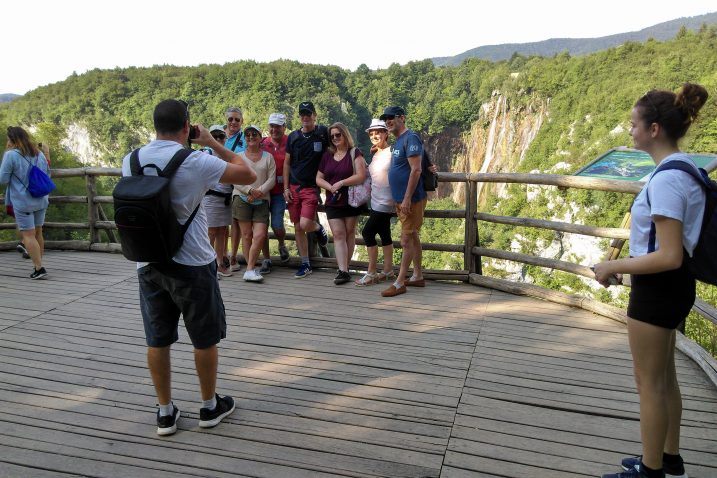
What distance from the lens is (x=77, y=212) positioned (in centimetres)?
2992

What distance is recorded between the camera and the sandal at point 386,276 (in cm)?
501

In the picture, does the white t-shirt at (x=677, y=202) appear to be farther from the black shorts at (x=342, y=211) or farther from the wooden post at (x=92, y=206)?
the wooden post at (x=92, y=206)

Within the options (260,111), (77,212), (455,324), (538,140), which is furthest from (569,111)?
(455,324)

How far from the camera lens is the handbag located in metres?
4.84

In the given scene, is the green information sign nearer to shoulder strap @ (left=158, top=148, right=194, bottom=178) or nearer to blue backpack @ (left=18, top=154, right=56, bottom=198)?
shoulder strap @ (left=158, top=148, right=194, bottom=178)

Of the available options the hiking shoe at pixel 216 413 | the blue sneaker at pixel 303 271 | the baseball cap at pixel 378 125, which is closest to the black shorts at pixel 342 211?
the blue sneaker at pixel 303 271

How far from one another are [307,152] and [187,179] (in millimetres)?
2713

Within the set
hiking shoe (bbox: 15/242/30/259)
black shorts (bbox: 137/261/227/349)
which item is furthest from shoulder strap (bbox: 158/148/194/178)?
hiking shoe (bbox: 15/242/30/259)

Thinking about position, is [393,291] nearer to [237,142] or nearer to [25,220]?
[237,142]

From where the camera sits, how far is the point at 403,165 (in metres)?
4.46

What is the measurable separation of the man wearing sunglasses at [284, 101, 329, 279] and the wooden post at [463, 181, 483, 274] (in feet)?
4.28

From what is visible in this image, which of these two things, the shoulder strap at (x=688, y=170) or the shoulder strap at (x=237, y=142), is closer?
the shoulder strap at (x=688, y=170)

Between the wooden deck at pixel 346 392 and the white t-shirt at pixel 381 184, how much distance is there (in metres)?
Result: 0.76

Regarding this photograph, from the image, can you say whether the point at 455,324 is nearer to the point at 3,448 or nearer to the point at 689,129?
the point at 689,129
